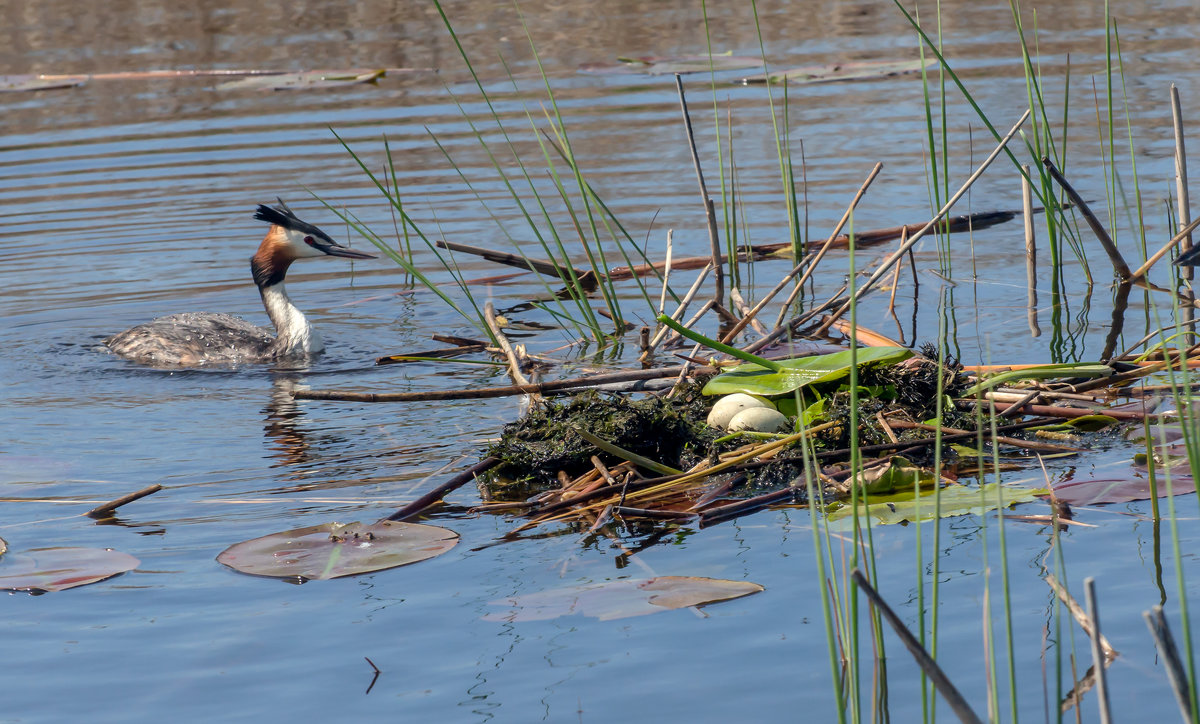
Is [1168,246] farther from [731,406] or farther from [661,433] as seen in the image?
[661,433]

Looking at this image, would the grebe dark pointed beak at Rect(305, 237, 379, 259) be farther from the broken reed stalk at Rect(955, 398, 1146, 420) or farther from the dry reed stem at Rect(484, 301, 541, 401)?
the broken reed stalk at Rect(955, 398, 1146, 420)

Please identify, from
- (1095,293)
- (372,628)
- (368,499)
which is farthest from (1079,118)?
(372,628)

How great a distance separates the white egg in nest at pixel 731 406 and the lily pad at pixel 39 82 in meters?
11.1

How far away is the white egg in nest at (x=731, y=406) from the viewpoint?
5082mm

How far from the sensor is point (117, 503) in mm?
4699

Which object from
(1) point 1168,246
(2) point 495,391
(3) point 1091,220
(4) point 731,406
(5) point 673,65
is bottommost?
(4) point 731,406

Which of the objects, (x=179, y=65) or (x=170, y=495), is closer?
(x=170, y=495)

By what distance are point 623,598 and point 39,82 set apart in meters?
12.5

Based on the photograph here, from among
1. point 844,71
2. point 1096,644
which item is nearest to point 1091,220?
point 1096,644

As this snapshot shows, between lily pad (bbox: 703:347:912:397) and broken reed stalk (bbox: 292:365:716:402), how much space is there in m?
0.21

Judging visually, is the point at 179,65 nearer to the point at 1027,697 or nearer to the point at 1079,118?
the point at 1079,118

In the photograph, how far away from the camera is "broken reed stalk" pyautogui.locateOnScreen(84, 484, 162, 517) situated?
4664mm

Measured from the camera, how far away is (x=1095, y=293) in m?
7.29

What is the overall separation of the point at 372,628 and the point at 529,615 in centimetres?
42
